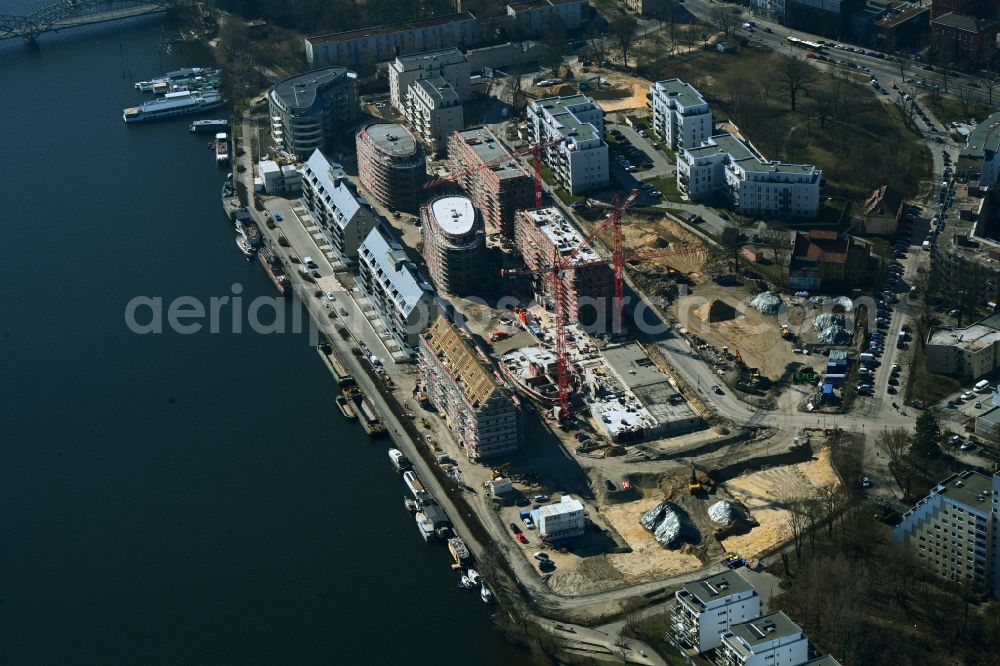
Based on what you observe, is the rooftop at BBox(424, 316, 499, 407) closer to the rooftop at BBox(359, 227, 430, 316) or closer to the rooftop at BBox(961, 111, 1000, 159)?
the rooftop at BBox(359, 227, 430, 316)

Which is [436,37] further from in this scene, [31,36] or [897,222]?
[897,222]

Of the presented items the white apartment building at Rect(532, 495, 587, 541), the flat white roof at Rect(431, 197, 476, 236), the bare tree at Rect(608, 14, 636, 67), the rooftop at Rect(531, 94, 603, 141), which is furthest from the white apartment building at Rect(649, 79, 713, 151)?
the white apartment building at Rect(532, 495, 587, 541)

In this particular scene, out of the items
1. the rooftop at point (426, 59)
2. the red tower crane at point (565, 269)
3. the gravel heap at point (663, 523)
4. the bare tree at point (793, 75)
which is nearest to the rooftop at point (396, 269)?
the red tower crane at point (565, 269)

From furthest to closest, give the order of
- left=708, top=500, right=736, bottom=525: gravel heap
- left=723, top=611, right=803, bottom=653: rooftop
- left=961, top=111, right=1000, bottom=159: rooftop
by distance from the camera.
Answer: left=961, top=111, right=1000, bottom=159: rooftop < left=708, top=500, right=736, bottom=525: gravel heap < left=723, top=611, right=803, bottom=653: rooftop

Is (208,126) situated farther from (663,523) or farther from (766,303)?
(663,523)

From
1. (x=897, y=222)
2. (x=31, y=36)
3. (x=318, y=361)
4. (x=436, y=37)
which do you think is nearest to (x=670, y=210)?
(x=897, y=222)

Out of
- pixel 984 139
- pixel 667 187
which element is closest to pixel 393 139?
pixel 667 187
